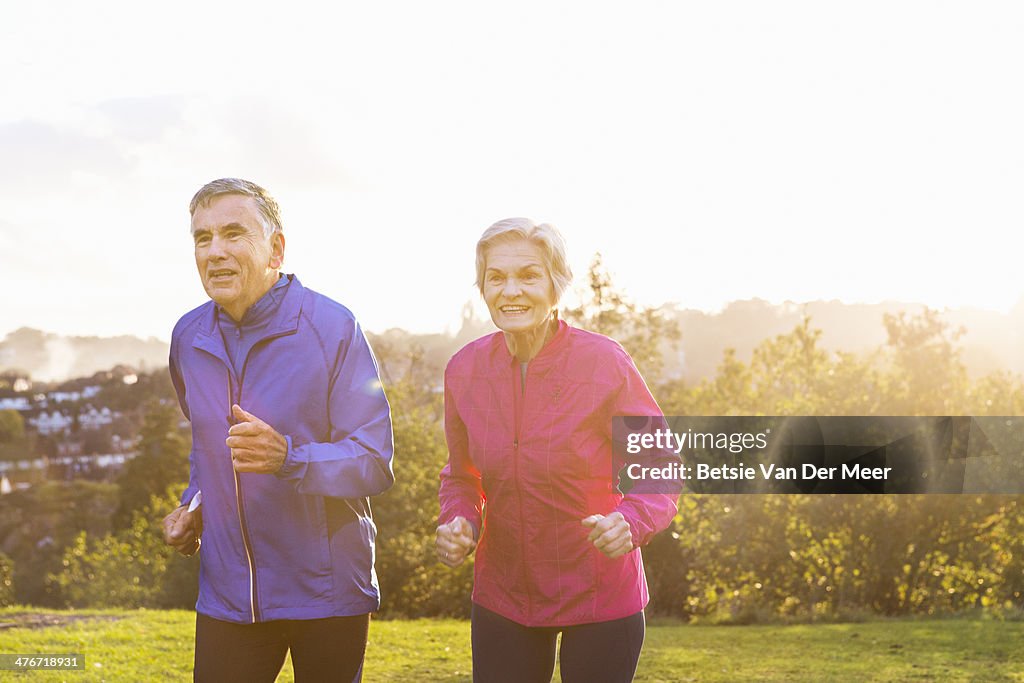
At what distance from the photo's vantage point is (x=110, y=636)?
9.75 m

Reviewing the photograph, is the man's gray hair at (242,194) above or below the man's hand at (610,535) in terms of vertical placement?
above

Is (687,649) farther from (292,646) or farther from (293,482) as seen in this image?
(293,482)

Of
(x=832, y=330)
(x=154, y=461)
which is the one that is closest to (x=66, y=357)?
(x=154, y=461)

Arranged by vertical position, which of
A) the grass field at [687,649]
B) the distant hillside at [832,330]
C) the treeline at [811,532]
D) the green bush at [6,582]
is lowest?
the green bush at [6,582]

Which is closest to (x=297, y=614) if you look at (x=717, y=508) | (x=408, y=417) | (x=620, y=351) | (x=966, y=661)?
(x=620, y=351)

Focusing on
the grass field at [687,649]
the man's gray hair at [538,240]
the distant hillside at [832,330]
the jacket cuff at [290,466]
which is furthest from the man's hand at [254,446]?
the distant hillside at [832,330]

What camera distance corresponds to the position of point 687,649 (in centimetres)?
973

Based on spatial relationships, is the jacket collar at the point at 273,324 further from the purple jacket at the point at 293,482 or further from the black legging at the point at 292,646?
the black legging at the point at 292,646

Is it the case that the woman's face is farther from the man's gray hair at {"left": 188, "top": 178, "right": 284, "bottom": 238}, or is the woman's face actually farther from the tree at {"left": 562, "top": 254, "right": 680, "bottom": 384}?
the tree at {"left": 562, "top": 254, "right": 680, "bottom": 384}

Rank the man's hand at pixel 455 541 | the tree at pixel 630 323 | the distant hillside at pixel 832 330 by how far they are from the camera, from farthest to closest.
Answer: the tree at pixel 630 323 < the distant hillside at pixel 832 330 < the man's hand at pixel 455 541

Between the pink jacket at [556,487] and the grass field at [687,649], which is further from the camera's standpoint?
the grass field at [687,649]
